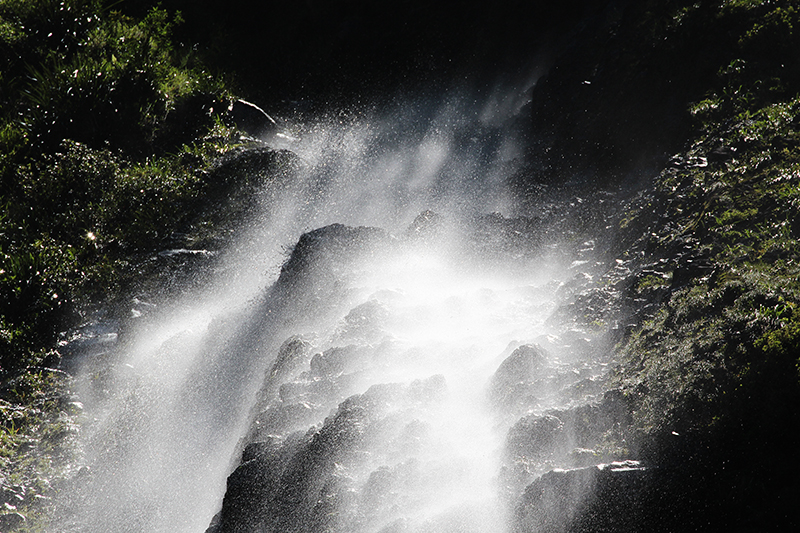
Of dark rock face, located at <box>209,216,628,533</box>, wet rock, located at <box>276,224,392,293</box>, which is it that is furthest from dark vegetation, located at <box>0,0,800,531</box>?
wet rock, located at <box>276,224,392,293</box>

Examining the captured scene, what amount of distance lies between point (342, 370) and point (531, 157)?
5.20 metres

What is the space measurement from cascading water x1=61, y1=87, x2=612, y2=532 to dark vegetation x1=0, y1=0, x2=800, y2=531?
739 mm

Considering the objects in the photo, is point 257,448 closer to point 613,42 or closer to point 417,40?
point 613,42

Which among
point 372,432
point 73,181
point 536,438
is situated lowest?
point 536,438

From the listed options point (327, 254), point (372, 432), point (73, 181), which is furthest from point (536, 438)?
Answer: point (73, 181)

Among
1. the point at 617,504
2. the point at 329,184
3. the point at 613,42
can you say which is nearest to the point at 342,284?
the point at 329,184

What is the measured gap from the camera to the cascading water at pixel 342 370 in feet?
14.5

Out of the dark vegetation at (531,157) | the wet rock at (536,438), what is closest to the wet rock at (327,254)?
the dark vegetation at (531,157)

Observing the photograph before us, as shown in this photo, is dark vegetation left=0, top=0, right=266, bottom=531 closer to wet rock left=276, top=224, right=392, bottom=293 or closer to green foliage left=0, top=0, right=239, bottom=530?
green foliage left=0, top=0, right=239, bottom=530

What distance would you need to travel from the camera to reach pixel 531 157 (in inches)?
344

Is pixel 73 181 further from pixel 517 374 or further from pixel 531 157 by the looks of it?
pixel 517 374

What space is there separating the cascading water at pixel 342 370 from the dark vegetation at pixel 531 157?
0.74 m

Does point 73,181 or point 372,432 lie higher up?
point 73,181

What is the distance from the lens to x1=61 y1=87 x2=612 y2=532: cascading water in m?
4.43
